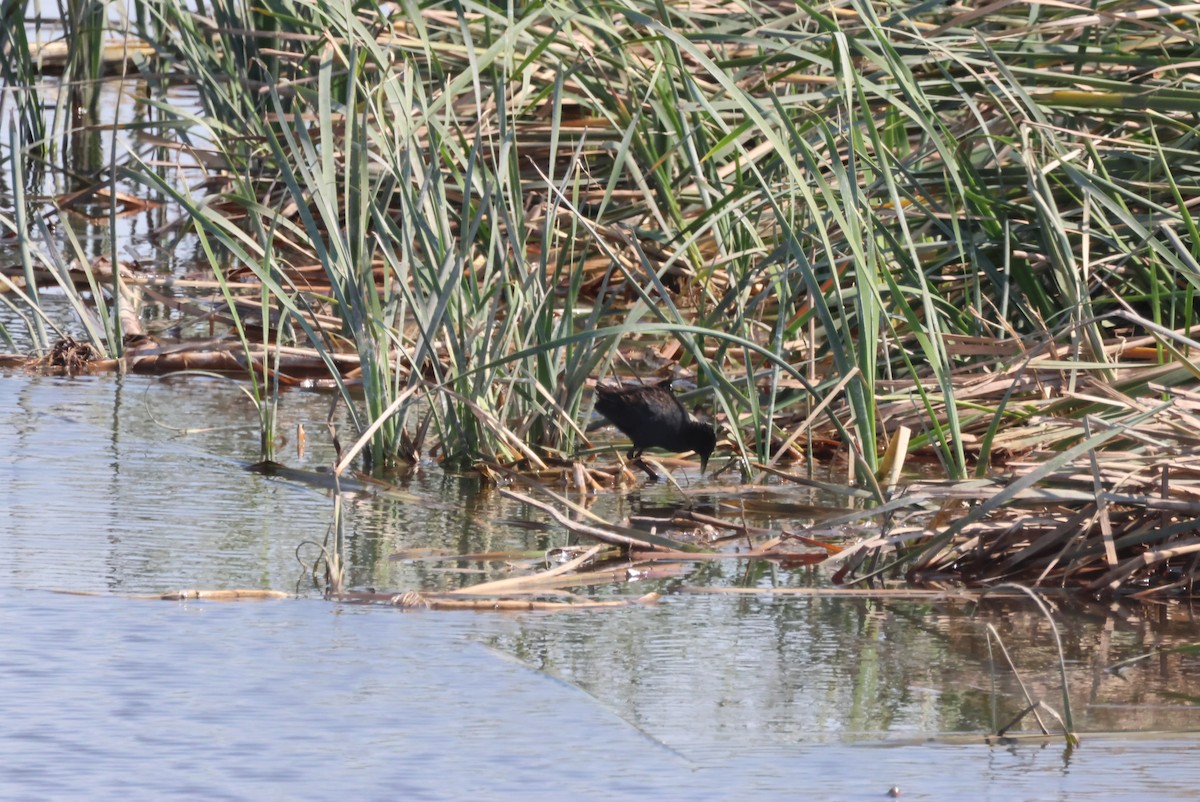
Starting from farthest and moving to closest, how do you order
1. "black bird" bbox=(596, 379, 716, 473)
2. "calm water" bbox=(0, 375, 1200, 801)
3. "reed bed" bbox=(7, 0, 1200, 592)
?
"black bird" bbox=(596, 379, 716, 473), "reed bed" bbox=(7, 0, 1200, 592), "calm water" bbox=(0, 375, 1200, 801)

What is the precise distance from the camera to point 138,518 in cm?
370

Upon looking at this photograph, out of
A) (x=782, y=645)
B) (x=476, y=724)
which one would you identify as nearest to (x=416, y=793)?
(x=476, y=724)

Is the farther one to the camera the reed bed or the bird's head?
the bird's head

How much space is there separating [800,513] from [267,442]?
127 cm

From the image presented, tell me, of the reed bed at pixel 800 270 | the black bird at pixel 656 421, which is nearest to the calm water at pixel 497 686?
the reed bed at pixel 800 270

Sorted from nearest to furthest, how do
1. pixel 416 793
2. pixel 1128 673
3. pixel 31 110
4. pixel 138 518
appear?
pixel 416 793
pixel 1128 673
pixel 138 518
pixel 31 110

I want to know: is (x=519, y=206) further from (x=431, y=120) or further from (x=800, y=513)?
(x=800, y=513)

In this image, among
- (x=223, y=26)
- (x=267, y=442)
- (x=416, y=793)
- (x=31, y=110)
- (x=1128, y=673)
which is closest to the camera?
(x=416, y=793)

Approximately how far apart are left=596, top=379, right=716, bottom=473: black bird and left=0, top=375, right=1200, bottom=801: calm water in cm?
75

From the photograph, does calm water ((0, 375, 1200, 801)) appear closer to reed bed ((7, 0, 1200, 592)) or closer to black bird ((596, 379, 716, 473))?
reed bed ((7, 0, 1200, 592))

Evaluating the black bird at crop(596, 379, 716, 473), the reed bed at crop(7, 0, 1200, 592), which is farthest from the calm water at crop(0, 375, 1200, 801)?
the black bird at crop(596, 379, 716, 473)

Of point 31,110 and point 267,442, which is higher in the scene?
point 31,110

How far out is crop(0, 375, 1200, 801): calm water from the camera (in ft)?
7.66

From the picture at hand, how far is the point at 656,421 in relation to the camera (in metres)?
4.44
